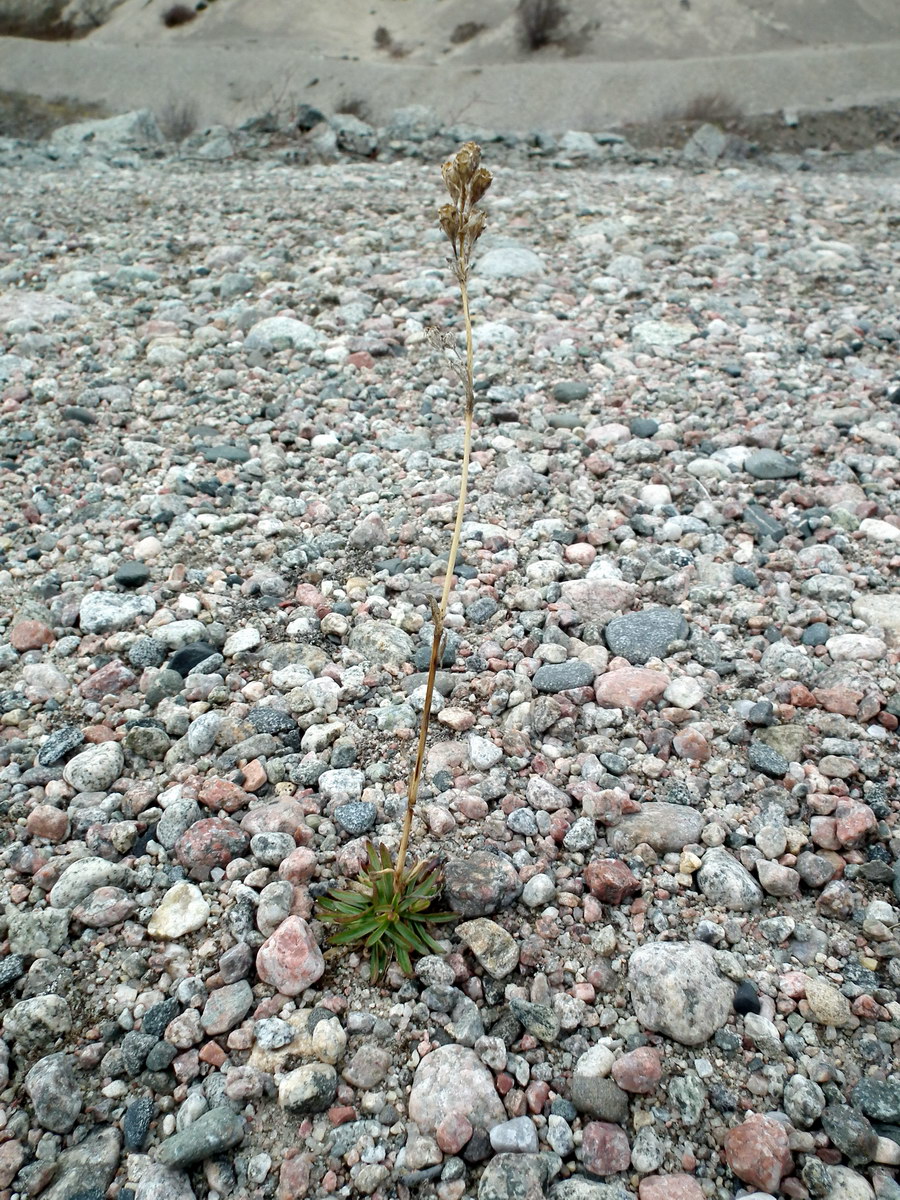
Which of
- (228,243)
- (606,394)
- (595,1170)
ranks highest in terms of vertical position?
(228,243)

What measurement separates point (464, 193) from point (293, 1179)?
7.24 feet

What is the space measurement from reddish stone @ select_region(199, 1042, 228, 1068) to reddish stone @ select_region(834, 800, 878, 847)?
1849 mm

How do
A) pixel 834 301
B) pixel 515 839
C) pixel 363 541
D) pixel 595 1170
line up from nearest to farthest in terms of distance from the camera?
pixel 595 1170 → pixel 515 839 → pixel 363 541 → pixel 834 301

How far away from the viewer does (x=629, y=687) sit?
319 centimetres

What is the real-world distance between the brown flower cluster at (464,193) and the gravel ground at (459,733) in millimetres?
1672

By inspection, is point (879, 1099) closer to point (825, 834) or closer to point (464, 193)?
point (825, 834)

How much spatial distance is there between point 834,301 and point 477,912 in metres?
5.60

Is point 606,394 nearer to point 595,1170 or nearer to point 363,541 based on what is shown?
point 363,541

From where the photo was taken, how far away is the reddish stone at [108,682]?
327 cm

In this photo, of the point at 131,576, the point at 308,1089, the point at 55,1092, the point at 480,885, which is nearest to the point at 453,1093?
the point at 308,1089

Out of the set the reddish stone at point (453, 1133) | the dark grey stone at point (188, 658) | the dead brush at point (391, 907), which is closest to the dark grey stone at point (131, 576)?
the dark grey stone at point (188, 658)

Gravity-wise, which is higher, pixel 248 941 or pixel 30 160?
pixel 30 160

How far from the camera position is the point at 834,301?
6301 millimetres

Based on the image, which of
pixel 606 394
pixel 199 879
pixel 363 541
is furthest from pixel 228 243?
pixel 199 879
